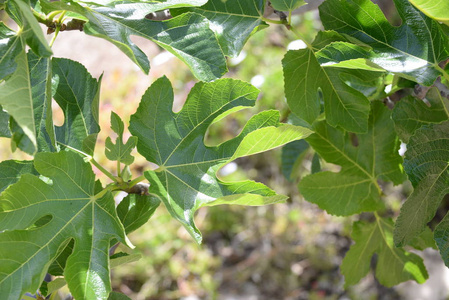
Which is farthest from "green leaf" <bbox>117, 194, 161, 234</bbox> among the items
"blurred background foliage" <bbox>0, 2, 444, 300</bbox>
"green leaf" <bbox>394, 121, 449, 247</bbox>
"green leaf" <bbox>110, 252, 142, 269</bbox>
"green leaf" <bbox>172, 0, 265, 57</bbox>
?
Result: "blurred background foliage" <bbox>0, 2, 444, 300</bbox>

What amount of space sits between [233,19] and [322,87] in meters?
0.18

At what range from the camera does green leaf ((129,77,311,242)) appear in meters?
0.67

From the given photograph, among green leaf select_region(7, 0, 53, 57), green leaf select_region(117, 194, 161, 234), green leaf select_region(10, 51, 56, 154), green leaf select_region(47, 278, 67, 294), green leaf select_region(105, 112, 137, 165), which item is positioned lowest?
green leaf select_region(47, 278, 67, 294)

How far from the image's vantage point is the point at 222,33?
2.43 feet

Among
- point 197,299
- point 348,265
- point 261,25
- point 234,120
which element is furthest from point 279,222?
point 261,25

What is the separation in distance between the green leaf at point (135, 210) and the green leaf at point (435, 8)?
47cm

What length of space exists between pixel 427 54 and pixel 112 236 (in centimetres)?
51

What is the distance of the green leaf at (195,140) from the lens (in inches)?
26.3

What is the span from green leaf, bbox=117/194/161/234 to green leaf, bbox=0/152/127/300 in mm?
79

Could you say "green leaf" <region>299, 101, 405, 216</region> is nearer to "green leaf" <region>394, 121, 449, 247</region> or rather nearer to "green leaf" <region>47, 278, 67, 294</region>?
"green leaf" <region>394, 121, 449, 247</region>

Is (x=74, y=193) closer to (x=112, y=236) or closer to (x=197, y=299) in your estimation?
(x=112, y=236)

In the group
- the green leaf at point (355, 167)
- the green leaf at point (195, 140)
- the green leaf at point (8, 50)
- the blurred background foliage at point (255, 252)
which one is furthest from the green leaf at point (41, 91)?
the blurred background foliage at point (255, 252)

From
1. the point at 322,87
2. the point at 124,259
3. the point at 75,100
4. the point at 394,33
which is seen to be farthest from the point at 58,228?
the point at 394,33

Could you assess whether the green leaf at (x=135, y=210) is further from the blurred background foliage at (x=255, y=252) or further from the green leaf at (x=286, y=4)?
the blurred background foliage at (x=255, y=252)
